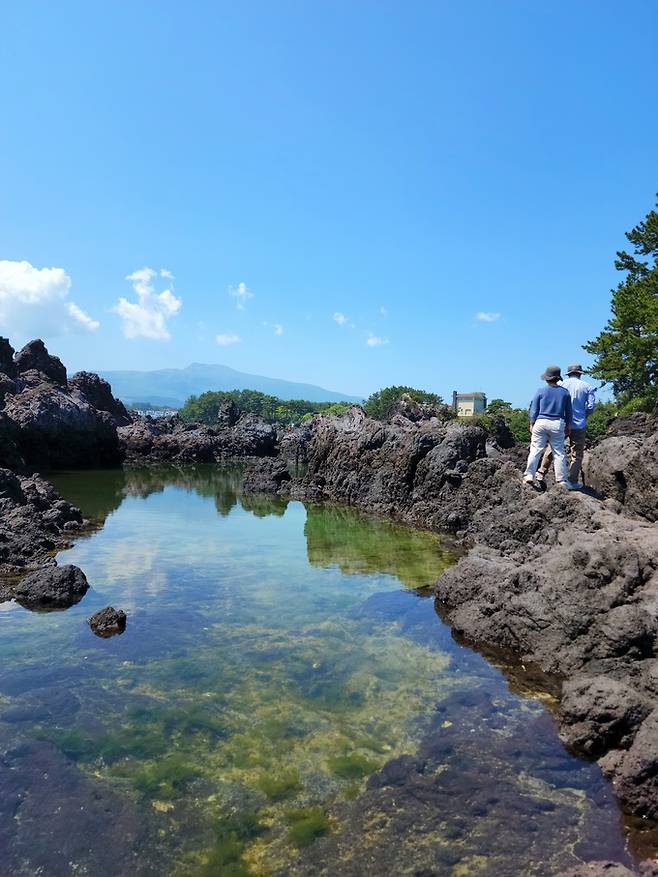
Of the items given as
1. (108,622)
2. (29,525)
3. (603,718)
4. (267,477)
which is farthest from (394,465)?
(603,718)

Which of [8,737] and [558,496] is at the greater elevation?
[558,496]

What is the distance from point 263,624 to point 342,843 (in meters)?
5.53

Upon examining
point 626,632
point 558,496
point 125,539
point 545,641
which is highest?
point 558,496

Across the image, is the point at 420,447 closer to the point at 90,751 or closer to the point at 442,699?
the point at 442,699

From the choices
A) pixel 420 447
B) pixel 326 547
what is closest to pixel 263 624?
pixel 326 547

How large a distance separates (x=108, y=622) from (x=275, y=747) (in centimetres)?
456

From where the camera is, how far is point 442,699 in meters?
7.77

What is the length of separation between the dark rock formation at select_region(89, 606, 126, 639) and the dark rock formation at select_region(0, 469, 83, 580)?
269 cm

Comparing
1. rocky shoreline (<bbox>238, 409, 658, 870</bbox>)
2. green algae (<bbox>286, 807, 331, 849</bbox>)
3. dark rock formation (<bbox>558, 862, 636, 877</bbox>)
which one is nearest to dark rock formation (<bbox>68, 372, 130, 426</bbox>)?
rocky shoreline (<bbox>238, 409, 658, 870</bbox>)

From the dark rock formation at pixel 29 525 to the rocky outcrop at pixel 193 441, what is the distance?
2439cm

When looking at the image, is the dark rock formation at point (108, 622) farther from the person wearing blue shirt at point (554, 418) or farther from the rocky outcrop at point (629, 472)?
the rocky outcrop at point (629, 472)

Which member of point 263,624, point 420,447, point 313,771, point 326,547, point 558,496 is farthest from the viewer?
point 420,447

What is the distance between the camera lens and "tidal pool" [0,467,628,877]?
5031 mm

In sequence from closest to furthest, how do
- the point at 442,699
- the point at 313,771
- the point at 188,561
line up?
the point at 313,771 → the point at 442,699 → the point at 188,561
